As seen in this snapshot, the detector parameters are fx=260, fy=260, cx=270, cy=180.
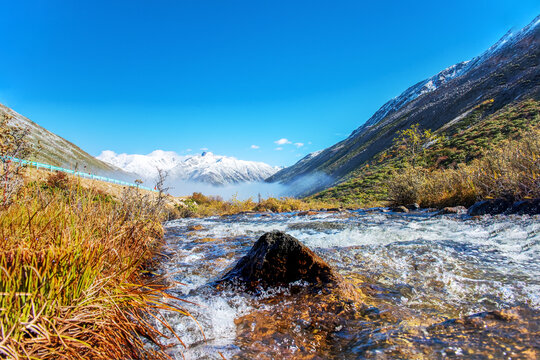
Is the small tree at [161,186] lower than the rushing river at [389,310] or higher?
higher

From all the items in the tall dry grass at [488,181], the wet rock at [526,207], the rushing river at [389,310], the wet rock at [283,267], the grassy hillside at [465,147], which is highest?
the grassy hillside at [465,147]

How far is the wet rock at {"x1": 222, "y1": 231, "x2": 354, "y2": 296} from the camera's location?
3326 millimetres

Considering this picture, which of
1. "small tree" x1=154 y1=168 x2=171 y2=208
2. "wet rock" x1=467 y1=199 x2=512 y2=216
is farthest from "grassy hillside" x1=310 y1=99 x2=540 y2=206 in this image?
"small tree" x1=154 y1=168 x2=171 y2=208

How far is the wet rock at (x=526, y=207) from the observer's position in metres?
6.49

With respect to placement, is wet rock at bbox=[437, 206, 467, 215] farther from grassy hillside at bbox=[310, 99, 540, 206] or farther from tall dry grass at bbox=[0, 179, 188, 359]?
grassy hillside at bbox=[310, 99, 540, 206]

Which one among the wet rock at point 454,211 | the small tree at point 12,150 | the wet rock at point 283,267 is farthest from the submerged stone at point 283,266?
the wet rock at point 454,211

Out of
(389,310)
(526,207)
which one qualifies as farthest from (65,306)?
(526,207)

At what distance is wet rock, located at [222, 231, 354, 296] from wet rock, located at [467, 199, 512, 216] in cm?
692

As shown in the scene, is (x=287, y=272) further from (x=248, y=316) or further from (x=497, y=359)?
(x=497, y=359)

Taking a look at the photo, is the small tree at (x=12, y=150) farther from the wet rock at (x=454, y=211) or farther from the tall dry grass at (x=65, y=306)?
the wet rock at (x=454, y=211)

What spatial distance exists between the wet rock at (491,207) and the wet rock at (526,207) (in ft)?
0.80

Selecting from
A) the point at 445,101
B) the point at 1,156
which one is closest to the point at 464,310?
the point at 1,156

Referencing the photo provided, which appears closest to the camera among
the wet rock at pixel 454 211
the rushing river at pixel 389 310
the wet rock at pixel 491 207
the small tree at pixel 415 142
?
the rushing river at pixel 389 310

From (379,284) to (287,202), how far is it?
14.6 meters
